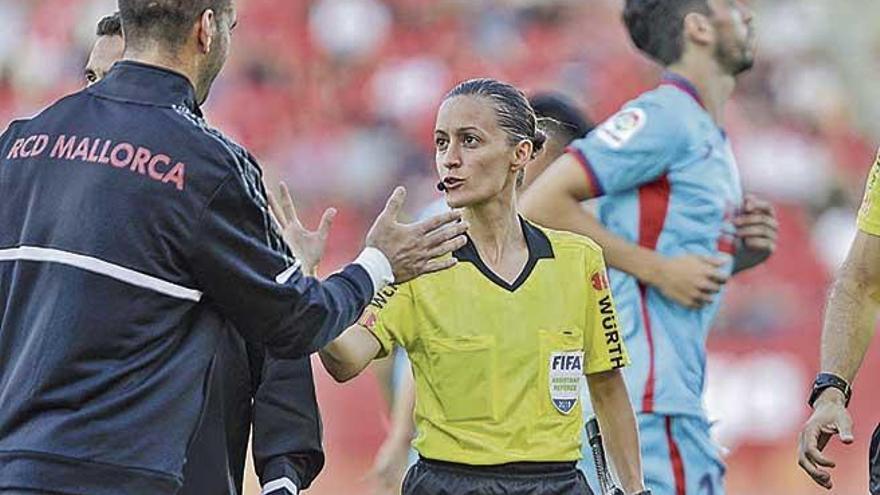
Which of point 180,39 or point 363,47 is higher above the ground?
point 363,47

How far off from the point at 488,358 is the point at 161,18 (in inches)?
46.4

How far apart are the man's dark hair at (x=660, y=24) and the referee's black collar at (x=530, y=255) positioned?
1589mm

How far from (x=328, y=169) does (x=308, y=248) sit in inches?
313

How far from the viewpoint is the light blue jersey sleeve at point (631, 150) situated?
17.1 feet

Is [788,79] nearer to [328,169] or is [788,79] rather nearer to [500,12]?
[500,12]

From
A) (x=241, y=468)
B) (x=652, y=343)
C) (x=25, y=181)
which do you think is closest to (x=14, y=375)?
(x=25, y=181)

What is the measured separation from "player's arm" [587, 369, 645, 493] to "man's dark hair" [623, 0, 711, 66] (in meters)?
1.68

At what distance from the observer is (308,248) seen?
3764 millimetres

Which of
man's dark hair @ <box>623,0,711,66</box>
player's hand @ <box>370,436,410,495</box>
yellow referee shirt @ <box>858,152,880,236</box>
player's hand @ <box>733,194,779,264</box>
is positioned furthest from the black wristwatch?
man's dark hair @ <box>623,0,711,66</box>

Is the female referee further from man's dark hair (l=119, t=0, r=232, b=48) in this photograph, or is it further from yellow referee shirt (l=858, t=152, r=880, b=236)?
man's dark hair (l=119, t=0, r=232, b=48)

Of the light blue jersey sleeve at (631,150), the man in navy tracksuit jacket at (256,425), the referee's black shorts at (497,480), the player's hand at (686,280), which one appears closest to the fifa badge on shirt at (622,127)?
the light blue jersey sleeve at (631,150)

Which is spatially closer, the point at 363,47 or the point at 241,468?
the point at 241,468

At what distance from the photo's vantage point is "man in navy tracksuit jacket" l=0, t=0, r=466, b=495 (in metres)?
3.31

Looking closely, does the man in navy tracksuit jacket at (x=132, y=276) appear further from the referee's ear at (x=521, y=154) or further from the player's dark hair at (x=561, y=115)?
the player's dark hair at (x=561, y=115)
